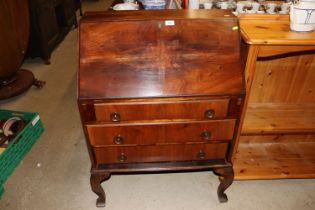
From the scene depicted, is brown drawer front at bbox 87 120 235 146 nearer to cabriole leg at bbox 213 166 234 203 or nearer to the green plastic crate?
cabriole leg at bbox 213 166 234 203

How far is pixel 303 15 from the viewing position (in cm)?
111

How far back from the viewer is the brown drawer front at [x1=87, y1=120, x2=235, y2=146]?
1164 mm

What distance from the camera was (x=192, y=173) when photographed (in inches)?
66.7

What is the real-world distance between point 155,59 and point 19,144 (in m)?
1.24

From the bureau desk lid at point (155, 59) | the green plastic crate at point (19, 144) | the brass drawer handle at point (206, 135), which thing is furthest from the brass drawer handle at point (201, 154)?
the green plastic crate at point (19, 144)

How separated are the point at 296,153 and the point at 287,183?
0.74 feet

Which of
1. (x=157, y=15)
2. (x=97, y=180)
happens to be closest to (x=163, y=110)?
(x=157, y=15)

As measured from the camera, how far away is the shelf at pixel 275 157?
1.57m

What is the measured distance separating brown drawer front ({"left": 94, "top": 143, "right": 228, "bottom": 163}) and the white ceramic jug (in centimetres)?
64

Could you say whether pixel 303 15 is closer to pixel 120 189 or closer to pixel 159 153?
pixel 159 153

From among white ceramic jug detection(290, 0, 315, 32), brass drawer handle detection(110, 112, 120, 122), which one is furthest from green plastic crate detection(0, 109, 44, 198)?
white ceramic jug detection(290, 0, 315, 32)

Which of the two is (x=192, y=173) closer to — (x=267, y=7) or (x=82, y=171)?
(x=82, y=171)

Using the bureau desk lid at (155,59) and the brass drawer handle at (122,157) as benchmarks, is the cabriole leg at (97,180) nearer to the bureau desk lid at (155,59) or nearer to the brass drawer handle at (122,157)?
the brass drawer handle at (122,157)

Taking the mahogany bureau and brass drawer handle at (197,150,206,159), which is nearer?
the mahogany bureau
